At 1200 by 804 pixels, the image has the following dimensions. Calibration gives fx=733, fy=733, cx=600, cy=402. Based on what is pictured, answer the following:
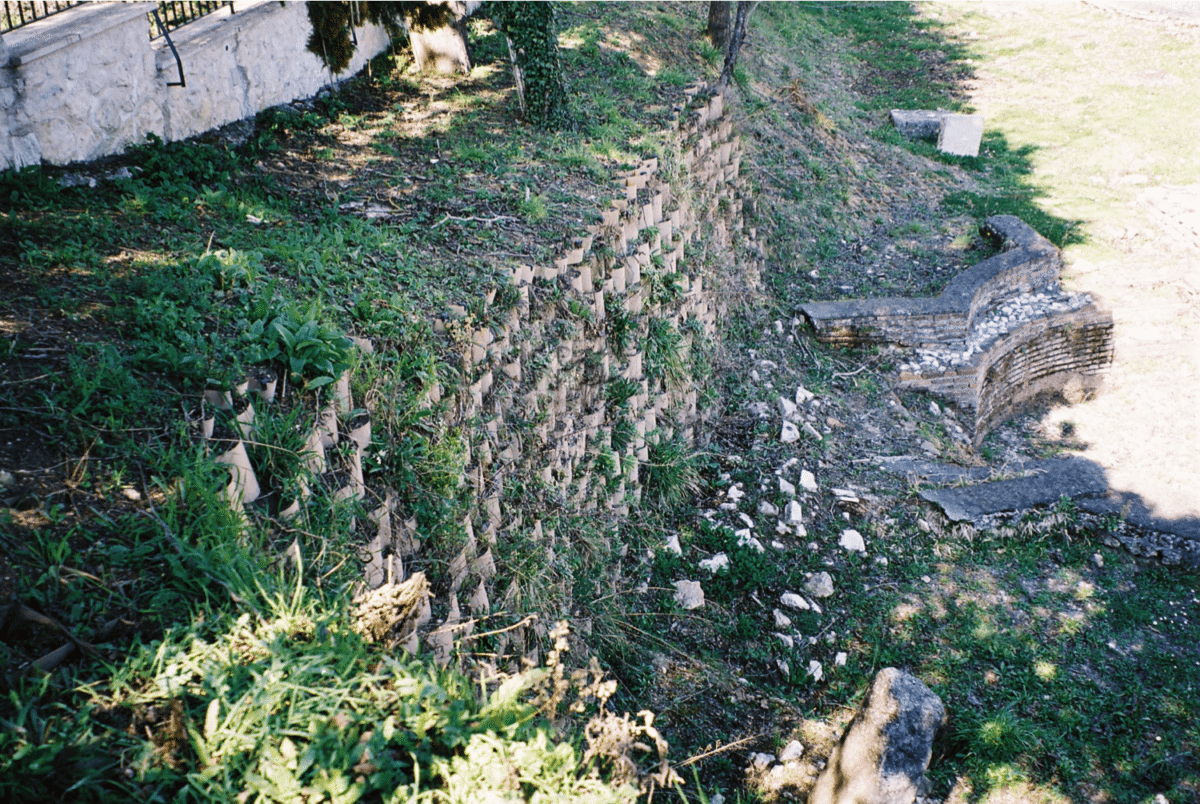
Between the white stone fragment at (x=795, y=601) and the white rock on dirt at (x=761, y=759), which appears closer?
the white rock on dirt at (x=761, y=759)

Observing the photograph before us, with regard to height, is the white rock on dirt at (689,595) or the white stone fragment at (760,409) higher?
the white stone fragment at (760,409)

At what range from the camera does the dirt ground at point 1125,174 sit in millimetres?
7340

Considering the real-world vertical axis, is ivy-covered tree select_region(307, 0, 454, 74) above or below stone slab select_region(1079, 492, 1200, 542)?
above

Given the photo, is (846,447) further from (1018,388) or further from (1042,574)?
(1018,388)

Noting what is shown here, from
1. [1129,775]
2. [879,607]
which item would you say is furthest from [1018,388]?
[1129,775]

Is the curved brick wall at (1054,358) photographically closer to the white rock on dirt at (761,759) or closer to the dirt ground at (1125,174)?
the dirt ground at (1125,174)

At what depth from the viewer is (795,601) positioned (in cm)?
458

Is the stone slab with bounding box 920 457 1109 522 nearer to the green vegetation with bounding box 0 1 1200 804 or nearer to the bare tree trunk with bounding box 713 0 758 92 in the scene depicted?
the green vegetation with bounding box 0 1 1200 804

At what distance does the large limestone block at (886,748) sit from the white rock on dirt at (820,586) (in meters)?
1.03

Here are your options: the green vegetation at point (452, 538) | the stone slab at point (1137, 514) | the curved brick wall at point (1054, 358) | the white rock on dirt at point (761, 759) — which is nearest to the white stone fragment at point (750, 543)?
the green vegetation at point (452, 538)

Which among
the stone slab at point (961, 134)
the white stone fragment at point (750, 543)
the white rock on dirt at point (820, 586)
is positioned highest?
the stone slab at point (961, 134)

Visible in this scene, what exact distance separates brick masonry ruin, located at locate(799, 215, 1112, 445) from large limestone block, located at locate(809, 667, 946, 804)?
433cm

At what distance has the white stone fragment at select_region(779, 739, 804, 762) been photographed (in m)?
3.68

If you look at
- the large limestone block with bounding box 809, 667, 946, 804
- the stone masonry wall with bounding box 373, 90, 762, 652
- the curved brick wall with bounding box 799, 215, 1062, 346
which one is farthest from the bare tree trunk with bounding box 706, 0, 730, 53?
the large limestone block with bounding box 809, 667, 946, 804
